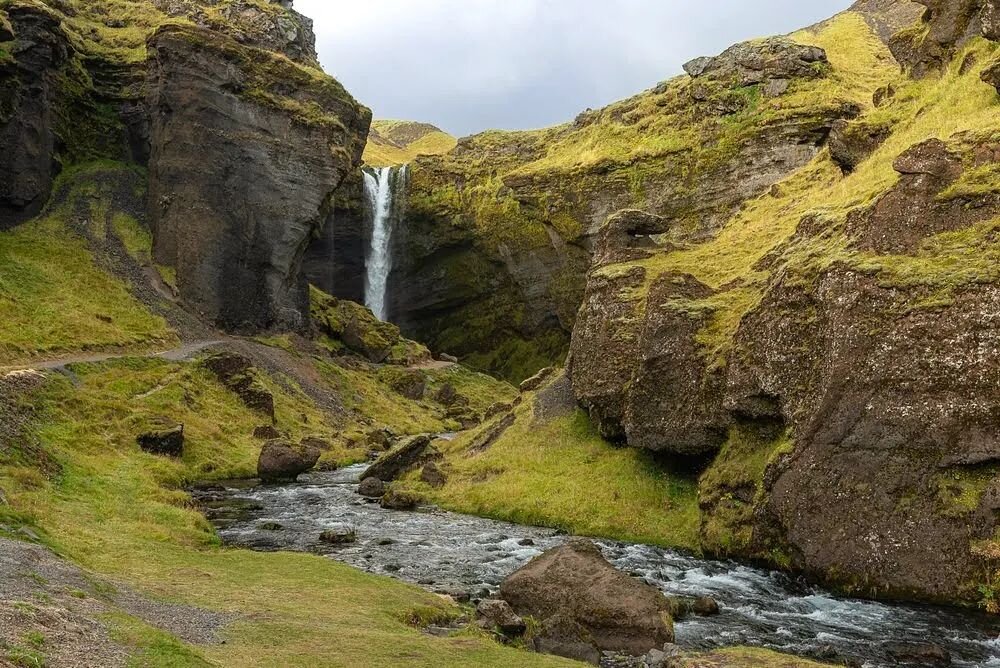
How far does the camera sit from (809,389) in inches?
1096

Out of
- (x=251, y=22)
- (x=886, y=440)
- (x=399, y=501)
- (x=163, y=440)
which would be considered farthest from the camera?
(x=251, y=22)

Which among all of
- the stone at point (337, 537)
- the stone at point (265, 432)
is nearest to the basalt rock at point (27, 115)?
the stone at point (265, 432)

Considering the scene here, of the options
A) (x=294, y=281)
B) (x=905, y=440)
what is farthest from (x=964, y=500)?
(x=294, y=281)

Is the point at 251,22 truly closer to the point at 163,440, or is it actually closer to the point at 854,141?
the point at 163,440

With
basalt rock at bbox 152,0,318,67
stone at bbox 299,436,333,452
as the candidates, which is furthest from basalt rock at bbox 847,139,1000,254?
basalt rock at bbox 152,0,318,67

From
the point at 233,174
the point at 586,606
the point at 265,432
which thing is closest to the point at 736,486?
the point at 586,606

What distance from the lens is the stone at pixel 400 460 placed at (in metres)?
47.8

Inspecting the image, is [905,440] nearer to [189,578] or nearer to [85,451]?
A: [189,578]

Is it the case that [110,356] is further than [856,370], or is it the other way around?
[110,356]

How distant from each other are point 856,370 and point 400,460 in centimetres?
3066

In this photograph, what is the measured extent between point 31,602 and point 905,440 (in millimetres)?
24238

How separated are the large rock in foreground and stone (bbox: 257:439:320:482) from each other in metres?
31.2

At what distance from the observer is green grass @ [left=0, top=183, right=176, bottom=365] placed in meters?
56.2

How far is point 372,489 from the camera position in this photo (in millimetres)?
43500
